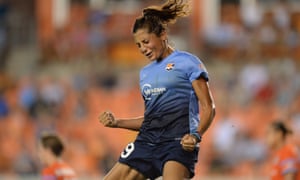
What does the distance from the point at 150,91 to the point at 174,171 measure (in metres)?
0.70

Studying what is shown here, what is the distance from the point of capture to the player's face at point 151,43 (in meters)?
8.42

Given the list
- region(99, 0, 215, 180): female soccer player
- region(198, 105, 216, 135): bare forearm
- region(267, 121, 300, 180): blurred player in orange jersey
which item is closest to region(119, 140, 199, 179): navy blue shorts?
region(99, 0, 215, 180): female soccer player

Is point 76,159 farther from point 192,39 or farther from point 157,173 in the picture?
point 157,173

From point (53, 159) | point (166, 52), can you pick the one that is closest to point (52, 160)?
point (53, 159)

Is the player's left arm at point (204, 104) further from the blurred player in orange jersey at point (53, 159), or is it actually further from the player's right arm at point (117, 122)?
the blurred player in orange jersey at point (53, 159)

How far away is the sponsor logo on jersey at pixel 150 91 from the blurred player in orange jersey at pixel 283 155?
9.74ft

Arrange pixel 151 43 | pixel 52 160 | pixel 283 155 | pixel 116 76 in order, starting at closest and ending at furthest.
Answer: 1. pixel 151 43
2. pixel 52 160
3. pixel 283 155
4. pixel 116 76

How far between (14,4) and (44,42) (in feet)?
5.47

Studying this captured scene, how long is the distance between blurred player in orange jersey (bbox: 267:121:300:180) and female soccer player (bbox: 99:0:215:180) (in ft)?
9.51

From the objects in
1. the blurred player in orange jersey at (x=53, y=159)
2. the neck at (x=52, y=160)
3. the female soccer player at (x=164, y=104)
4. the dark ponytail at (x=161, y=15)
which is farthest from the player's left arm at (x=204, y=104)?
the neck at (x=52, y=160)

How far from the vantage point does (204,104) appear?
8203 millimetres

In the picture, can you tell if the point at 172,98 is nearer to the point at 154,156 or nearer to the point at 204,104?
the point at 204,104

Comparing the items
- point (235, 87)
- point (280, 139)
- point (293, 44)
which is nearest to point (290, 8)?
point (293, 44)

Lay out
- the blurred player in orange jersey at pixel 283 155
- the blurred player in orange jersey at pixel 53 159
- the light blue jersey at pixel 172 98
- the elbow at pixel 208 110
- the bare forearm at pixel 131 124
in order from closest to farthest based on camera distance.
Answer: the elbow at pixel 208 110
the light blue jersey at pixel 172 98
the bare forearm at pixel 131 124
the blurred player in orange jersey at pixel 53 159
the blurred player in orange jersey at pixel 283 155
